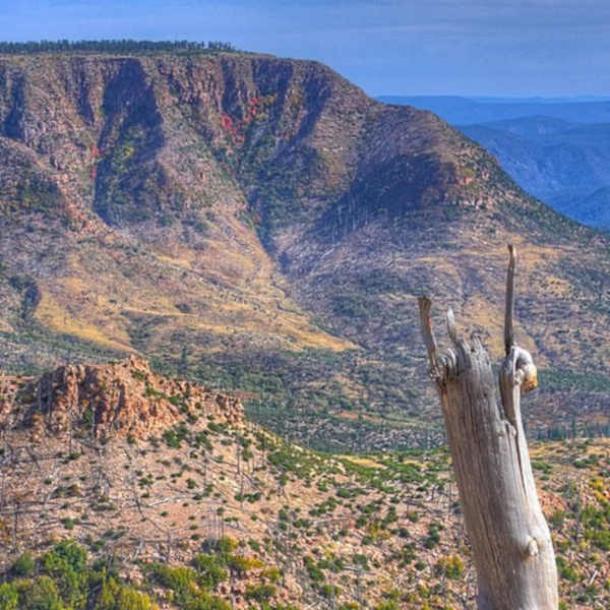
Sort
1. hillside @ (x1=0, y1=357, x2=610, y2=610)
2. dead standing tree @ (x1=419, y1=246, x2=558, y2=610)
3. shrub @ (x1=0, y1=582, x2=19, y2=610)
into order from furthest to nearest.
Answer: hillside @ (x1=0, y1=357, x2=610, y2=610) < shrub @ (x1=0, y1=582, x2=19, y2=610) < dead standing tree @ (x1=419, y1=246, x2=558, y2=610)

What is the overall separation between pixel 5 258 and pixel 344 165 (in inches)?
2384

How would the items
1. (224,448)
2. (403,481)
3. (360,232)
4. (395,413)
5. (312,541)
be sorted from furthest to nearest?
1. (360,232)
2. (395,413)
3. (403,481)
4. (224,448)
5. (312,541)

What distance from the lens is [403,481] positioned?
4081 cm

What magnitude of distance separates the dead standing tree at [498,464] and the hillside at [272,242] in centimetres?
6469

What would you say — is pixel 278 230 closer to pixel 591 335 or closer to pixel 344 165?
pixel 344 165

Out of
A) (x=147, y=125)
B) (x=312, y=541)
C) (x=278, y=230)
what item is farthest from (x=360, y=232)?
(x=312, y=541)

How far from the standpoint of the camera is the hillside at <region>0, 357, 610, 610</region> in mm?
28125

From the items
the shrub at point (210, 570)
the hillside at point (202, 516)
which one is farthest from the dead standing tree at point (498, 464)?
the shrub at point (210, 570)

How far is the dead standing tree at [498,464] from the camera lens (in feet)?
19.8

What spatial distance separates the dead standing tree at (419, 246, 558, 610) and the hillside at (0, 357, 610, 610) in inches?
857

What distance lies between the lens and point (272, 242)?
15150 cm

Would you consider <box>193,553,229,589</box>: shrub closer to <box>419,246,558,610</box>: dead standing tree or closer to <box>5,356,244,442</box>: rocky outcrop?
<box>5,356,244,442</box>: rocky outcrop

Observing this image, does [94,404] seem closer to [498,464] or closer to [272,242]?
[498,464]

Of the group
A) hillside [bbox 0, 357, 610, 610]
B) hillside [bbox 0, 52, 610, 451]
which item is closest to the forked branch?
hillside [bbox 0, 357, 610, 610]
